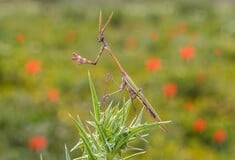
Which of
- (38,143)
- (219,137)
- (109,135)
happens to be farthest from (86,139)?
(219,137)

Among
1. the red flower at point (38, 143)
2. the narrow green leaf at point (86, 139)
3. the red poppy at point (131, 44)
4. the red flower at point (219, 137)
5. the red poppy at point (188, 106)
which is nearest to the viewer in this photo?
the narrow green leaf at point (86, 139)

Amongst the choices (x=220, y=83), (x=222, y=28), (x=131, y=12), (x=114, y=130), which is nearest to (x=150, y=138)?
(x=220, y=83)

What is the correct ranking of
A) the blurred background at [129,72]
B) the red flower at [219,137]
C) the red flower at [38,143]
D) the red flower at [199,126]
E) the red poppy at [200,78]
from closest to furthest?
1. the red flower at [38,143]
2. the blurred background at [129,72]
3. the red flower at [219,137]
4. the red flower at [199,126]
5. the red poppy at [200,78]

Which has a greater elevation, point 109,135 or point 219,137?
point 109,135

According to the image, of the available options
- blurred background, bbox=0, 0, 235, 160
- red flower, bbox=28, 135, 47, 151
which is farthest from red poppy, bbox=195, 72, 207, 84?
red flower, bbox=28, 135, 47, 151

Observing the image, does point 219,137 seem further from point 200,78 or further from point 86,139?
point 86,139

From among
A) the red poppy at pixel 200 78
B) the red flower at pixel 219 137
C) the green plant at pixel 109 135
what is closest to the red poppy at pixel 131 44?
the red poppy at pixel 200 78

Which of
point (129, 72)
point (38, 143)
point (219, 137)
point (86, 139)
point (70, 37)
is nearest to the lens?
point (86, 139)

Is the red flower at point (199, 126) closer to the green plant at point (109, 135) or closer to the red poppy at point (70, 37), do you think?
the red poppy at point (70, 37)

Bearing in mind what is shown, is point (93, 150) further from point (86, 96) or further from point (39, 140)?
point (86, 96)
